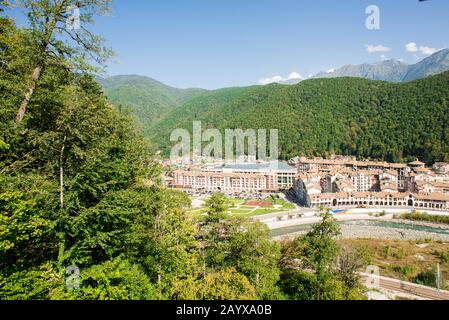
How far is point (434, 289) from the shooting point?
1302 centimetres

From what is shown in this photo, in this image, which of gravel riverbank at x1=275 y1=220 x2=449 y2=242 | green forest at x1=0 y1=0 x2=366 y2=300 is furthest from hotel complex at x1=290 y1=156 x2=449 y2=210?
green forest at x1=0 y1=0 x2=366 y2=300

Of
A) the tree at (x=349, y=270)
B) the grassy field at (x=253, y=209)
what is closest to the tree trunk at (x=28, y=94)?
the tree at (x=349, y=270)

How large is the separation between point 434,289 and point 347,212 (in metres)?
20.4

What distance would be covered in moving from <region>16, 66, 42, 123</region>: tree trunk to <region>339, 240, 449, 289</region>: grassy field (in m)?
14.8

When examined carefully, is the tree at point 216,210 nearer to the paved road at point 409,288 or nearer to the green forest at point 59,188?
the green forest at point 59,188

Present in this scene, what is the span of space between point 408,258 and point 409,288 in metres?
6.12

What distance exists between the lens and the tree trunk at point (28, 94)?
4.68m

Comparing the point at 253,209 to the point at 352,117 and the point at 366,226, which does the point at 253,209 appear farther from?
the point at 352,117

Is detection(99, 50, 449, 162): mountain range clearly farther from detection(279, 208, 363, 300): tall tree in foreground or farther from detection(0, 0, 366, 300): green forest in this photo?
detection(0, 0, 366, 300): green forest

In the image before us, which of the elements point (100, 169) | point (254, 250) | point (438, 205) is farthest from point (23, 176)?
point (438, 205)

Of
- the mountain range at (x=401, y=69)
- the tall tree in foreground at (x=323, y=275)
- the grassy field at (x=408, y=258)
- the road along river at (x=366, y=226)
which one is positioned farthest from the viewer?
the mountain range at (x=401, y=69)

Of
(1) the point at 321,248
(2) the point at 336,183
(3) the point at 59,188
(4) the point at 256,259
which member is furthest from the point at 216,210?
(2) the point at 336,183

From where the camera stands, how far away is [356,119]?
80.9m

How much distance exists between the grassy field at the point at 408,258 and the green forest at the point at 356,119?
140ft
